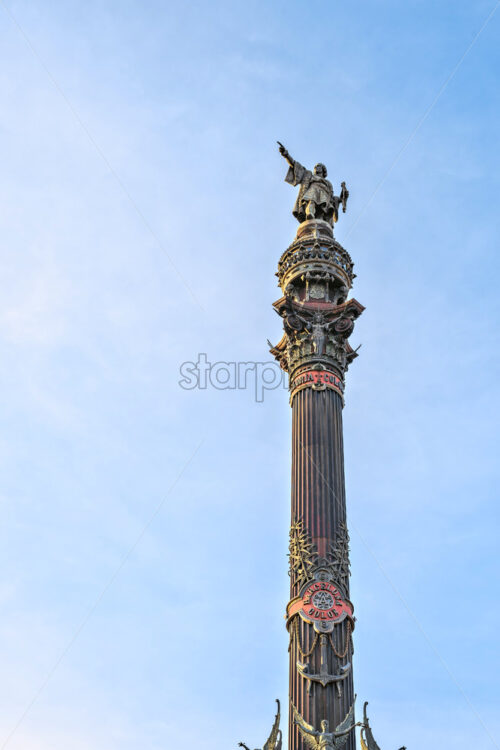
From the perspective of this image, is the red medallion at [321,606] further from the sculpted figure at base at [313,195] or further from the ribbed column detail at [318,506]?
the sculpted figure at base at [313,195]

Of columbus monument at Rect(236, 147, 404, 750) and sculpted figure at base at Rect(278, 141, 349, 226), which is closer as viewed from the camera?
columbus monument at Rect(236, 147, 404, 750)

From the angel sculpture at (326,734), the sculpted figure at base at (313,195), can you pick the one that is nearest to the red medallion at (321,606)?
the angel sculpture at (326,734)

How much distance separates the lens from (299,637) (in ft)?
109

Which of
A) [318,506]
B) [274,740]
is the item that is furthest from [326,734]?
[318,506]

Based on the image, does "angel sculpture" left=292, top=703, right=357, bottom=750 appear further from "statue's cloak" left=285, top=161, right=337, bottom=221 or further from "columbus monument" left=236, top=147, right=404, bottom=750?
"statue's cloak" left=285, top=161, right=337, bottom=221

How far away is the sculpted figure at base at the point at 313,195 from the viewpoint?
45594mm

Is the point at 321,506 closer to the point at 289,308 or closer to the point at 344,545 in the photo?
the point at 344,545

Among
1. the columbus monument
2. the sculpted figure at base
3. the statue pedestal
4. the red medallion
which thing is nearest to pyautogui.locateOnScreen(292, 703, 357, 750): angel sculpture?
the columbus monument

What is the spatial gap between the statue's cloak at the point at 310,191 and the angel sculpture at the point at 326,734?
24.3m

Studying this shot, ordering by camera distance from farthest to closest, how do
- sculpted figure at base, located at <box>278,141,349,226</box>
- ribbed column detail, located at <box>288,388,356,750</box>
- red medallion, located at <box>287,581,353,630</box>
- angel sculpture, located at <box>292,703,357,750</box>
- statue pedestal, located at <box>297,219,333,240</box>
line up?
sculpted figure at base, located at <box>278,141,349,226</box>, statue pedestal, located at <box>297,219,333,240</box>, red medallion, located at <box>287,581,353,630</box>, ribbed column detail, located at <box>288,388,356,750</box>, angel sculpture, located at <box>292,703,357,750</box>

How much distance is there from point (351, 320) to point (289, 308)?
2787 mm

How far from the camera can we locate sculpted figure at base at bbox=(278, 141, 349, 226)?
45594mm

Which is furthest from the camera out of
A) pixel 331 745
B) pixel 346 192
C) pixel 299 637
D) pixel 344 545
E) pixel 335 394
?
pixel 346 192

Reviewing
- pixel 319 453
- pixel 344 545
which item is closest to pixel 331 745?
pixel 344 545
